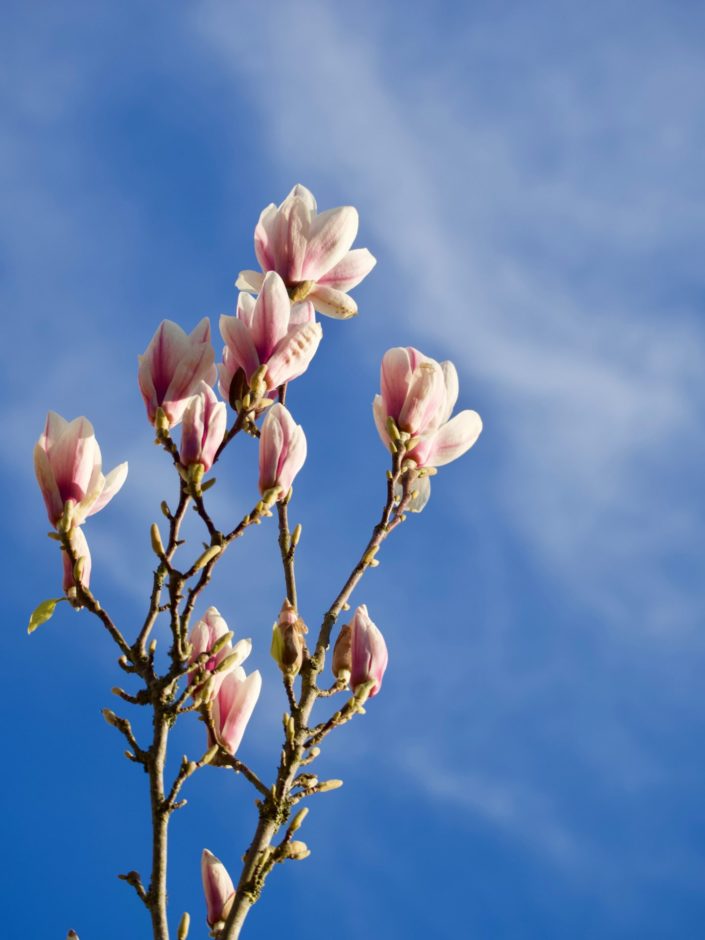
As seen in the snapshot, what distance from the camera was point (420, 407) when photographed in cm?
198

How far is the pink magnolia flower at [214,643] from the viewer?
178cm

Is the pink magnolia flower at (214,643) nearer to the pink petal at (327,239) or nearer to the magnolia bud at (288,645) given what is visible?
the magnolia bud at (288,645)

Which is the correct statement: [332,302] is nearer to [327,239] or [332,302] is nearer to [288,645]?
[327,239]

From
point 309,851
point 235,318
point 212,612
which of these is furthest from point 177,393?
point 309,851

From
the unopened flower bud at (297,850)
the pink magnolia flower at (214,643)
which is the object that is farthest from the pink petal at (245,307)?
the unopened flower bud at (297,850)

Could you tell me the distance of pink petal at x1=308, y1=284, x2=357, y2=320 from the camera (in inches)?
80.3

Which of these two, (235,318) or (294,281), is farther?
(294,281)

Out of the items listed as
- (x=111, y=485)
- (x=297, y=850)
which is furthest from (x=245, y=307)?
(x=297, y=850)

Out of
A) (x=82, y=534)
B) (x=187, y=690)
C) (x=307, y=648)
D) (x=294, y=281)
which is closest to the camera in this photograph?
(x=187, y=690)

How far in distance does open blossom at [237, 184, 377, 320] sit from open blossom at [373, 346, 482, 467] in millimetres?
170

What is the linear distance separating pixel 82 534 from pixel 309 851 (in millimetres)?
721

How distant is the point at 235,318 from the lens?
71.6 inches

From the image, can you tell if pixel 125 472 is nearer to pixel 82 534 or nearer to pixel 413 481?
pixel 82 534

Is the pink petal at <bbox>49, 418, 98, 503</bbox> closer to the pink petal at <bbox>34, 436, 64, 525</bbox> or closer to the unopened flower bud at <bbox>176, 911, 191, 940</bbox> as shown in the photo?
the pink petal at <bbox>34, 436, 64, 525</bbox>
